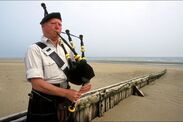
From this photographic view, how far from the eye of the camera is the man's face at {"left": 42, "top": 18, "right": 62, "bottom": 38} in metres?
2.80

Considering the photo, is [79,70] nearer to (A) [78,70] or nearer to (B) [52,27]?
(A) [78,70]

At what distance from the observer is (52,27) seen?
2795 mm

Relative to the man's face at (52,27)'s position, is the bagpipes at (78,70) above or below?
below

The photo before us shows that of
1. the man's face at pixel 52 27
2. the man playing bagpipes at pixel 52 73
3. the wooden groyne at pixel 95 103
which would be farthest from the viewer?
the wooden groyne at pixel 95 103

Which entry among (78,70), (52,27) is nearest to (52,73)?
(78,70)

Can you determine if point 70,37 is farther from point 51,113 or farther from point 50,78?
point 51,113

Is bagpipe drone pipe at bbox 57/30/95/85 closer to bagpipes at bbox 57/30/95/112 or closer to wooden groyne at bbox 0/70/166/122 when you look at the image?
bagpipes at bbox 57/30/95/112

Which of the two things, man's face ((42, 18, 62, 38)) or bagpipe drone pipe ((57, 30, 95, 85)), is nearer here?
bagpipe drone pipe ((57, 30, 95, 85))

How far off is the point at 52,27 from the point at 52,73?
59cm

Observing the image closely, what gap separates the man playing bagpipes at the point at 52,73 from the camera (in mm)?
2580

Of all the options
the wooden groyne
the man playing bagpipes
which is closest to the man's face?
the man playing bagpipes

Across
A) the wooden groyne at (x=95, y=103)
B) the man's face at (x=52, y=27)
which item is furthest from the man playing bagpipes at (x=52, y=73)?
the wooden groyne at (x=95, y=103)

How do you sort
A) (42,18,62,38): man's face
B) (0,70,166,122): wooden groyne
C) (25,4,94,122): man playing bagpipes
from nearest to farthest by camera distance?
(25,4,94,122): man playing bagpipes
(42,18,62,38): man's face
(0,70,166,122): wooden groyne

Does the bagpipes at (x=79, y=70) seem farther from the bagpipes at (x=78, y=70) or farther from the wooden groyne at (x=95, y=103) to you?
the wooden groyne at (x=95, y=103)
